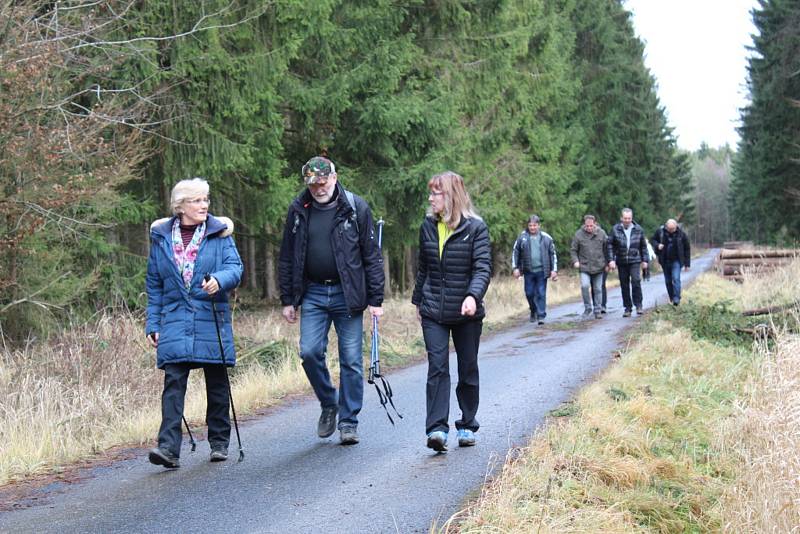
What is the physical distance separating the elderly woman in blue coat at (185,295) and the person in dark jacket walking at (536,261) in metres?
12.0

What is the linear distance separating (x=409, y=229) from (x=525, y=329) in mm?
3791

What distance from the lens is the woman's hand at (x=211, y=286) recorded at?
20.4 feet

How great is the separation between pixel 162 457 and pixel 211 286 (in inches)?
48.6

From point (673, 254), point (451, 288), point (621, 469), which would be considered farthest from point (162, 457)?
point (673, 254)

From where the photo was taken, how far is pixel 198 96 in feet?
46.8

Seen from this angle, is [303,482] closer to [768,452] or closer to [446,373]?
[446,373]

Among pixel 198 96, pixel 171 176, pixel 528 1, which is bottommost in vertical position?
pixel 171 176

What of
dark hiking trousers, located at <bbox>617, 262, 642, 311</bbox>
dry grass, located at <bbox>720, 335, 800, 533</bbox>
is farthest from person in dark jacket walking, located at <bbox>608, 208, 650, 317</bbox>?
dry grass, located at <bbox>720, 335, 800, 533</bbox>

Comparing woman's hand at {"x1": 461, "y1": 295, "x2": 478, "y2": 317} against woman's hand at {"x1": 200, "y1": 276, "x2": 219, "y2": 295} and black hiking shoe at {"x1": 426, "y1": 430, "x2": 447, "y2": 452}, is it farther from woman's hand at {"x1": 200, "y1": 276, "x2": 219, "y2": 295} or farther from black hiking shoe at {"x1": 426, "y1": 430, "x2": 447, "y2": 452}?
woman's hand at {"x1": 200, "y1": 276, "x2": 219, "y2": 295}

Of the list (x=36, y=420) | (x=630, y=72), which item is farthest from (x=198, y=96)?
(x=630, y=72)

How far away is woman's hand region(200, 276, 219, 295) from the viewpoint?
6.21 metres

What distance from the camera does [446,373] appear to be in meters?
6.75

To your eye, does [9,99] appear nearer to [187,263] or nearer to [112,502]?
[187,263]

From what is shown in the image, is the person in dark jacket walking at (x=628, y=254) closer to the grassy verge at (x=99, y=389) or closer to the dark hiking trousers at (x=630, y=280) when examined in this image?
the dark hiking trousers at (x=630, y=280)
